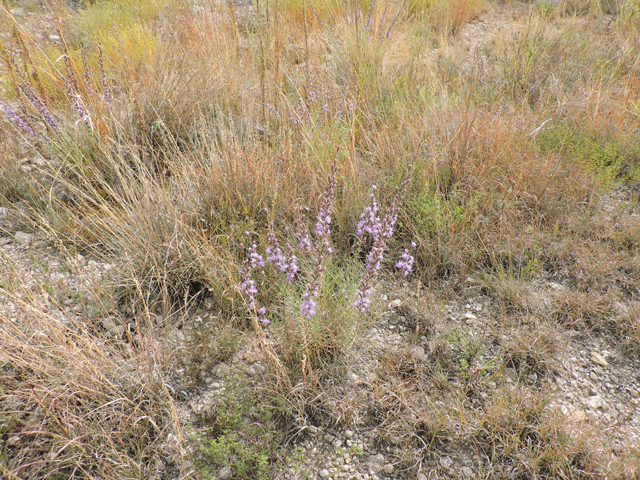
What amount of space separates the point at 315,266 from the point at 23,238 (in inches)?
81.3

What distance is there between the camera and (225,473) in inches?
62.6

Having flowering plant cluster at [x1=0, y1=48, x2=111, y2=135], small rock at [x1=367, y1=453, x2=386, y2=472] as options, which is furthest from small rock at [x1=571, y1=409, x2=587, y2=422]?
flowering plant cluster at [x1=0, y1=48, x2=111, y2=135]

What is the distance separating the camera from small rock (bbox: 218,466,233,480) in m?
1.58

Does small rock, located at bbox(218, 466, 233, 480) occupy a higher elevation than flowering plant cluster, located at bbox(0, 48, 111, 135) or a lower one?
lower

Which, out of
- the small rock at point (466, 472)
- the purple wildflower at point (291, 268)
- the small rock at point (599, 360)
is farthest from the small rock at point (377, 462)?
the small rock at point (599, 360)

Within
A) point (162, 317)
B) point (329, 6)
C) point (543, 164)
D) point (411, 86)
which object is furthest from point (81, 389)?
point (329, 6)

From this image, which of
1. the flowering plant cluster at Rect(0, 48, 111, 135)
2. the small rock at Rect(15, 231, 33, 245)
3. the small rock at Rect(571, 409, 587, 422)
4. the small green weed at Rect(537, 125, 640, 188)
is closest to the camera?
the small rock at Rect(571, 409, 587, 422)

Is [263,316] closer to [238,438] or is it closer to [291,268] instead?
[291,268]

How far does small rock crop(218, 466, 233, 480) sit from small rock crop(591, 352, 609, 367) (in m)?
1.92

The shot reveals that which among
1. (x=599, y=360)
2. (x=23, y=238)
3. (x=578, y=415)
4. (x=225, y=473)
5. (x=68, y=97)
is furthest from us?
(x=68, y=97)

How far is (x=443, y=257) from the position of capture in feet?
8.19

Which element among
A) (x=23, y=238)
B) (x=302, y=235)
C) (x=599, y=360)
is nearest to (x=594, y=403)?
(x=599, y=360)

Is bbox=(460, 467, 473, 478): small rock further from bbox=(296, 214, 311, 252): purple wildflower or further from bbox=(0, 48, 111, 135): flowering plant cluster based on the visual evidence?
bbox=(0, 48, 111, 135): flowering plant cluster

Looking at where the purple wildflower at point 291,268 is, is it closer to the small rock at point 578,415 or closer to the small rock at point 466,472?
the small rock at point 466,472
